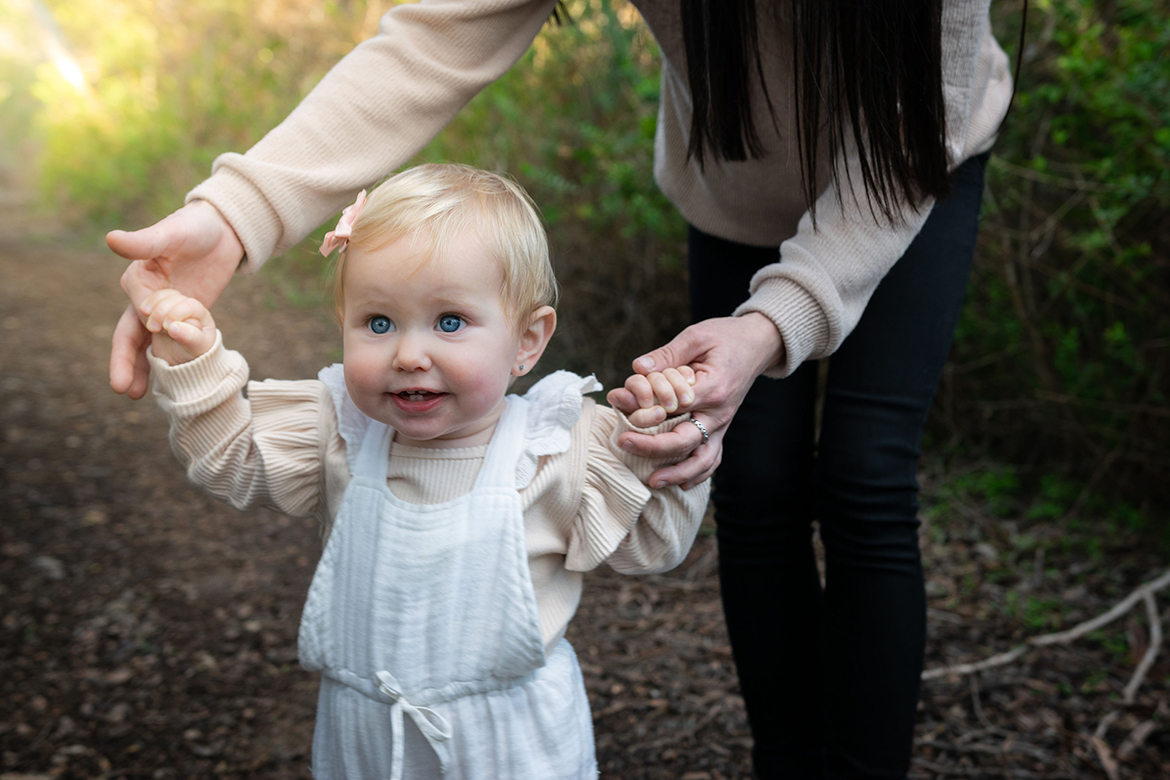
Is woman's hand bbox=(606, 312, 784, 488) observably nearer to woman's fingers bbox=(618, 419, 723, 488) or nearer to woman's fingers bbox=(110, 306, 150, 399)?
woman's fingers bbox=(618, 419, 723, 488)

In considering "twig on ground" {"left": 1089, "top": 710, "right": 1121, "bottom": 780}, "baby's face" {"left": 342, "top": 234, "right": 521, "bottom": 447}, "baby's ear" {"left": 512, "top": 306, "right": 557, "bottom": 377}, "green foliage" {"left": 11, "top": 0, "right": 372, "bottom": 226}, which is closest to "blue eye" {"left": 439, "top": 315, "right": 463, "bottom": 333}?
"baby's face" {"left": 342, "top": 234, "right": 521, "bottom": 447}

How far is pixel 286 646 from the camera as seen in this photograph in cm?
231

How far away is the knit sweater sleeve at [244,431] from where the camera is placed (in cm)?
110

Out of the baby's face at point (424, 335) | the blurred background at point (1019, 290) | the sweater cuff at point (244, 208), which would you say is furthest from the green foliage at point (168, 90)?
the baby's face at point (424, 335)

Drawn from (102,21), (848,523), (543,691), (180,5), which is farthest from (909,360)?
(102,21)

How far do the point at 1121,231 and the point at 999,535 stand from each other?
0.95m

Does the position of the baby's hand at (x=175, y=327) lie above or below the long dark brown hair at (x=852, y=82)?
below

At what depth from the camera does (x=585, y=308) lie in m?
3.48

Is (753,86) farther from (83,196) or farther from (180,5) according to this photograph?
(83,196)

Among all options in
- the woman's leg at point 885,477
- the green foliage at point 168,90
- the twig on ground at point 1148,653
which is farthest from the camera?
the green foliage at point 168,90

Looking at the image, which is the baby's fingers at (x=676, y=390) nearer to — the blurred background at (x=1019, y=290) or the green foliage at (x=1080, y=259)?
the blurred background at (x=1019, y=290)

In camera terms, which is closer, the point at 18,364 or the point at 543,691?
the point at 543,691

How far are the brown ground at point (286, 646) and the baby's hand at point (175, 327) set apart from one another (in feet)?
3.65

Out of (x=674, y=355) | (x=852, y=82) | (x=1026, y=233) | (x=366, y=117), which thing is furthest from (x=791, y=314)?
(x=1026, y=233)
